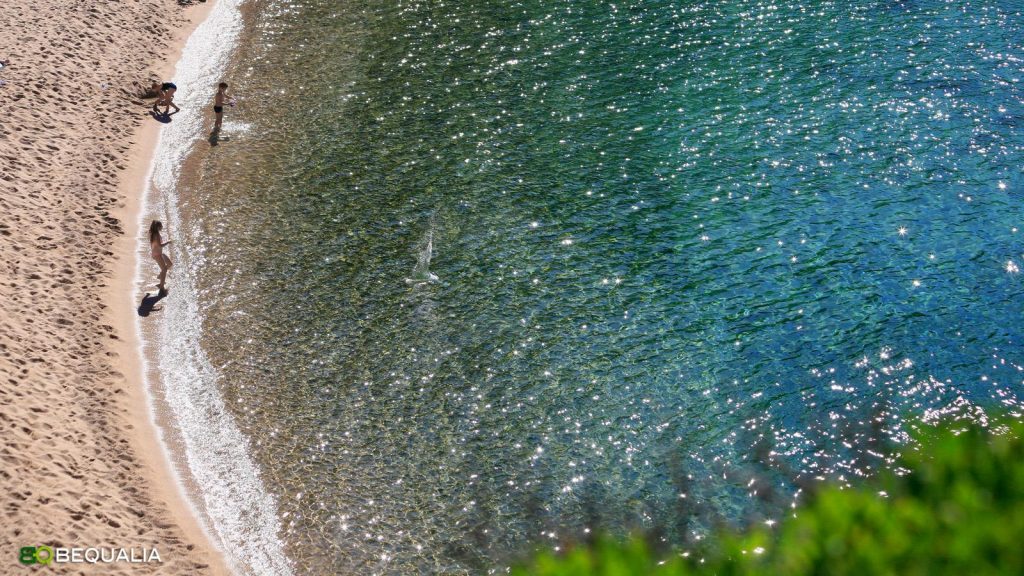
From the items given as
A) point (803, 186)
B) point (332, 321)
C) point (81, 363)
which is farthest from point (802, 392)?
point (81, 363)

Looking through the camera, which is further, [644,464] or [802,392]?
[802,392]

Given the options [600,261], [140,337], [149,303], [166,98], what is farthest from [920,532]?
[166,98]

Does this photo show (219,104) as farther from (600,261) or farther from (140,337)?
(600,261)

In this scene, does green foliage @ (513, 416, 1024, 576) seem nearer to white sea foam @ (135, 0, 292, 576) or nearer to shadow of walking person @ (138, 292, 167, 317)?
white sea foam @ (135, 0, 292, 576)

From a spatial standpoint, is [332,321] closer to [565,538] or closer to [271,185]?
[271,185]

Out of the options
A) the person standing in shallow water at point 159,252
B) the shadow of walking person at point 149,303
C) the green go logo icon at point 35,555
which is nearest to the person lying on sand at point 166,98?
the person standing in shallow water at point 159,252

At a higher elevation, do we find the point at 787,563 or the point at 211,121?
the point at 787,563
